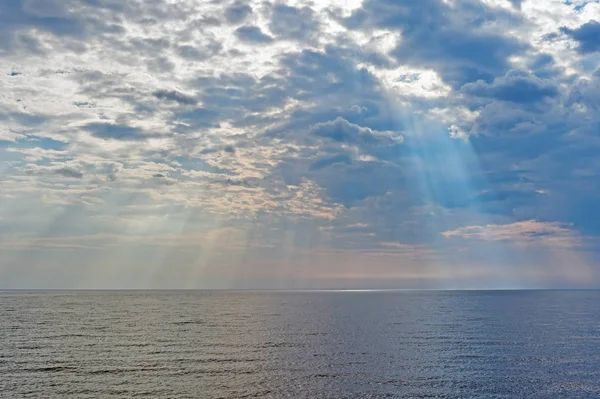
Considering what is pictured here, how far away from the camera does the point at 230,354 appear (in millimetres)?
75625

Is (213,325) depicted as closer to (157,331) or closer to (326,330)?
(157,331)

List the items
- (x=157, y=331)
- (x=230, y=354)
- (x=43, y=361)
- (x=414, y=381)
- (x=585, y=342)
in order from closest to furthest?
(x=414, y=381) → (x=43, y=361) → (x=230, y=354) → (x=585, y=342) → (x=157, y=331)

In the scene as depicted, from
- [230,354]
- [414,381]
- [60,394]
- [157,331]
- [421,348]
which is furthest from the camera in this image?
[157,331]

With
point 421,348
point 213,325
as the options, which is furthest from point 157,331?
point 421,348

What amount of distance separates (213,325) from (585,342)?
7715 cm

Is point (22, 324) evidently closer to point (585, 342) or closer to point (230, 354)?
point (230, 354)

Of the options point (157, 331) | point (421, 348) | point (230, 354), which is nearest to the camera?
point (230, 354)

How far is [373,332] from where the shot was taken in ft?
349

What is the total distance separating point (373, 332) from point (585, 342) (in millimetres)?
38530

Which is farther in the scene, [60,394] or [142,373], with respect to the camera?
[142,373]

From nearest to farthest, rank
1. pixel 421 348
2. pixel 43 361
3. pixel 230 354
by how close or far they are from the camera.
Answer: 1. pixel 43 361
2. pixel 230 354
3. pixel 421 348

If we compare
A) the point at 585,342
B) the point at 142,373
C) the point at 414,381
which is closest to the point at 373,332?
the point at 585,342

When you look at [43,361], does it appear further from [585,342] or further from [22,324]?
[585,342]

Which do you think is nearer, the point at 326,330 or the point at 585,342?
the point at 585,342
